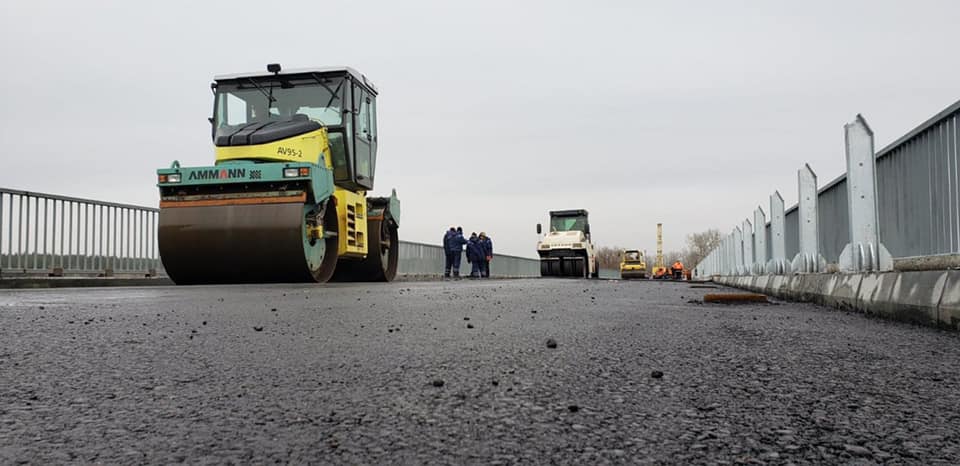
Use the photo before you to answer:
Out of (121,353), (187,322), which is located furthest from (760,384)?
(187,322)

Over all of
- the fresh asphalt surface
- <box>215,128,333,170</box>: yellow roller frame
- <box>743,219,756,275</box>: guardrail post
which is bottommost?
the fresh asphalt surface

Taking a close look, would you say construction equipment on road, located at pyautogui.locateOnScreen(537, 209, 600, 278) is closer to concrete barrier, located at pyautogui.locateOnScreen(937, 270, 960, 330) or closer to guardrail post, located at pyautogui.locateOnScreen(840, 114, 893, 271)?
guardrail post, located at pyautogui.locateOnScreen(840, 114, 893, 271)

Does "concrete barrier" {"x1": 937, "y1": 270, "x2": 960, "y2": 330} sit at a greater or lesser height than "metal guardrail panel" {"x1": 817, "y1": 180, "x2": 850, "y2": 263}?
lesser

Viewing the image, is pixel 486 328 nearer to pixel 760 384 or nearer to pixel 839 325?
pixel 760 384

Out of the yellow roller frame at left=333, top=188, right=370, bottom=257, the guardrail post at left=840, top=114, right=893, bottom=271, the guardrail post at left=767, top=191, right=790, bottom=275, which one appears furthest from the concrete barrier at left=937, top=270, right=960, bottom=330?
the yellow roller frame at left=333, top=188, right=370, bottom=257

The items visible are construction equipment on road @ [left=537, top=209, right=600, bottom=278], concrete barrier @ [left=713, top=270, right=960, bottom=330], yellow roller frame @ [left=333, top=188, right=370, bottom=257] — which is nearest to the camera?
concrete barrier @ [left=713, top=270, right=960, bottom=330]

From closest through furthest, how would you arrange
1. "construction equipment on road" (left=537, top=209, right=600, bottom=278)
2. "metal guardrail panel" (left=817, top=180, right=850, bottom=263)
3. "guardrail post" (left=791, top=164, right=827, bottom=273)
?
1. "metal guardrail panel" (left=817, top=180, right=850, bottom=263)
2. "guardrail post" (left=791, top=164, right=827, bottom=273)
3. "construction equipment on road" (left=537, top=209, right=600, bottom=278)

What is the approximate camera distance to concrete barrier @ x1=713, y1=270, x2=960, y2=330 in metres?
4.76

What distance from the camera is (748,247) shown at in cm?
1614

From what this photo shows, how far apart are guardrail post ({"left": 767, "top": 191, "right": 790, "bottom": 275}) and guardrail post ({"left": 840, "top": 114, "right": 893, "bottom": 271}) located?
4.21m

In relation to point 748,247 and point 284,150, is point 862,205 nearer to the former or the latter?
point 284,150

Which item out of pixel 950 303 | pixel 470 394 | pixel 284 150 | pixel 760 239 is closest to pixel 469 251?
pixel 760 239

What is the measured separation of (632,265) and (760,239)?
39.6 meters

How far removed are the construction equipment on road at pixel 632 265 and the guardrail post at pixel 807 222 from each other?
4355 centimetres
